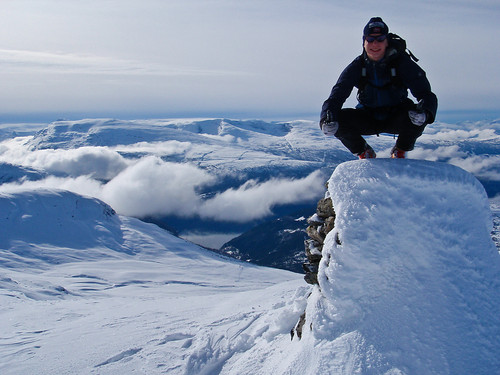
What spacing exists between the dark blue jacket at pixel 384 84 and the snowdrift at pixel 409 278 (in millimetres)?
1155

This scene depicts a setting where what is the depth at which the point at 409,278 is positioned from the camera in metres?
7.13

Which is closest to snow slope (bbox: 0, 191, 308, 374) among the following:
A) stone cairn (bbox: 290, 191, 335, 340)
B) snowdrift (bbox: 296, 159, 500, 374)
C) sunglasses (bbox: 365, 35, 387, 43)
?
stone cairn (bbox: 290, 191, 335, 340)

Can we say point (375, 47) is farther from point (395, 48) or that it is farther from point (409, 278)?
point (409, 278)

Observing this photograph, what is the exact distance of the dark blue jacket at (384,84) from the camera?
7141 mm

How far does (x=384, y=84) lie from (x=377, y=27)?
103 centimetres

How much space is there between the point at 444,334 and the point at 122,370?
10.2 m

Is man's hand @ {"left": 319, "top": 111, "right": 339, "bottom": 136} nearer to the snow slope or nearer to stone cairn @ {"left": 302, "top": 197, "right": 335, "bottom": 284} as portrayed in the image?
stone cairn @ {"left": 302, "top": 197, "right": 335, "bottom": 284}

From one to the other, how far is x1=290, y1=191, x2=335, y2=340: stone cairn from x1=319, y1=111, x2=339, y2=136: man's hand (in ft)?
7.91

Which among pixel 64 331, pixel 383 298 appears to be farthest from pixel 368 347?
pixel 64 331

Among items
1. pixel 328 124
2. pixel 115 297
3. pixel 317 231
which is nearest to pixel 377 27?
pixel 328 124

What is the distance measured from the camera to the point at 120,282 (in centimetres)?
8356

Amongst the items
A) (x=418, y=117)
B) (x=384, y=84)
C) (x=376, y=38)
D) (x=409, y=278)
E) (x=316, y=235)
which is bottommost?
(x=316, y=235)

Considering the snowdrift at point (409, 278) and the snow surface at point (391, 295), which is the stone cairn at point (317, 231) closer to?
the snow surface at point (391, 295)

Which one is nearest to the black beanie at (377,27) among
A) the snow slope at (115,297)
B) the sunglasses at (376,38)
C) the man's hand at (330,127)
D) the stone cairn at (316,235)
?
the sunglasses at (376,38)
